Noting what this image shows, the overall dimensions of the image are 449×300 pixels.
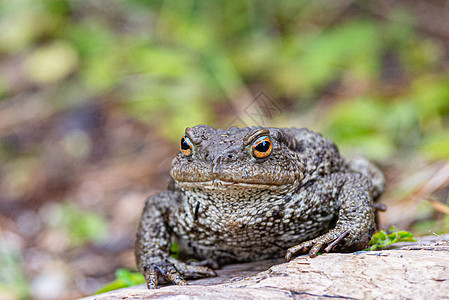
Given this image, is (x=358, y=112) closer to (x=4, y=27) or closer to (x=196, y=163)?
(x=196, y=163)

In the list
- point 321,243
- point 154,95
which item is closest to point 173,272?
point 321,243

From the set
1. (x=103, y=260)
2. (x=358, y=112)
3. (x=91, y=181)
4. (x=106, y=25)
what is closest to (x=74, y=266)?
(x=103, y=260)

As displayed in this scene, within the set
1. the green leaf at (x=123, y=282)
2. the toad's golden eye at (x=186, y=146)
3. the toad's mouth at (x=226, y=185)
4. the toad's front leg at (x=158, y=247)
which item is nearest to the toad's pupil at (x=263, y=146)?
the toad's mouth at (x=226, y=185)

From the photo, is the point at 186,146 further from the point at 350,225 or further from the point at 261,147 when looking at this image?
the point at 350,225

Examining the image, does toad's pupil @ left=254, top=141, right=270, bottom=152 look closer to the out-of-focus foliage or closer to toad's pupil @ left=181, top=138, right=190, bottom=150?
toad's pupil @ left=181, top=138, right=190, bottom=150

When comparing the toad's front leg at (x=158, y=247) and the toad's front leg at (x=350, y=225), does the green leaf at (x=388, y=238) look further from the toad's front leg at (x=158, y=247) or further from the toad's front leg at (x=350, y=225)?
the toad's front leg at (x=158, y=247)

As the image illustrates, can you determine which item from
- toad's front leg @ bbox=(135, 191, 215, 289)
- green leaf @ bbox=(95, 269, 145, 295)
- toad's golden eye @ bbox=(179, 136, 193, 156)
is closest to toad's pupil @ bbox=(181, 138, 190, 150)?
toad's golden eye @ bbox=(179, 136, 193, 156)
